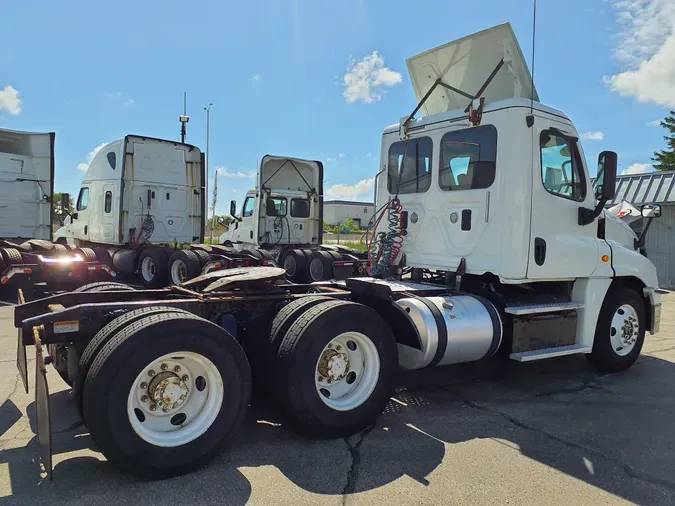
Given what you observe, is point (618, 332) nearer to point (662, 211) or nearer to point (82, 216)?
point (82, 216)

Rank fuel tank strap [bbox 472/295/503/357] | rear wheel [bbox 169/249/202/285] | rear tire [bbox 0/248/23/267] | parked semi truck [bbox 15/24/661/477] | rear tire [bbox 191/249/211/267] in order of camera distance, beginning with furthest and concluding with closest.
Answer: rear tire [bbox 191/249/211/267] → rear wheel [bbox 169/249/202/285] → rear tire [bbox 0/248/23/267] → fuel tank strap [bbox 472/295/503/357] → parked semi truck [bbox 15/24/661/477]

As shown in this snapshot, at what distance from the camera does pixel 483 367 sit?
21.6ft

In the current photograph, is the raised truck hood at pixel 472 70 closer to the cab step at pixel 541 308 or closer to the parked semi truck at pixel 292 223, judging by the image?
the cab step at pixel 541 308

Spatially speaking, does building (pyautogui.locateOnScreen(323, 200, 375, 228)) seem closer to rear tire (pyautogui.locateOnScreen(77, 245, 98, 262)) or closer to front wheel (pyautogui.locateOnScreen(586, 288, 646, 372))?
rear tire (pyautogui.locateOnScreen(77, 245, 98, 262))

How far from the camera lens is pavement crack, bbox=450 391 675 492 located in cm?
360

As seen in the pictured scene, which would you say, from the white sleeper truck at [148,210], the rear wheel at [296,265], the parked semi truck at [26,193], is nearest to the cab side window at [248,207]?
the white sleeper truck at [148,210]

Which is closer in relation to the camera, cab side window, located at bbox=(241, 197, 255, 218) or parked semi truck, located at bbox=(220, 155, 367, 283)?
parked semi truck, located at bbox=(220, 155, 367, 283)

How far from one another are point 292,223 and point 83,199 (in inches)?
225

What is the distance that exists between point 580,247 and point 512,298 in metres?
0.91

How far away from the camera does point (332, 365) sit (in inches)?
169

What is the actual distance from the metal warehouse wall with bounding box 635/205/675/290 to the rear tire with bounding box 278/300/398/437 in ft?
55.1

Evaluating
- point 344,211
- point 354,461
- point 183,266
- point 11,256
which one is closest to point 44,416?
point 354,461

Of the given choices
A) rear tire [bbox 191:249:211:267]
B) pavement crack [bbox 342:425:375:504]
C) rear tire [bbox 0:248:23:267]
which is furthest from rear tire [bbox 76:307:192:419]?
rear tire [bbox 0:248:23:267]

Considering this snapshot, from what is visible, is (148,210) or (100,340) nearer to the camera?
(100,340)
